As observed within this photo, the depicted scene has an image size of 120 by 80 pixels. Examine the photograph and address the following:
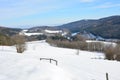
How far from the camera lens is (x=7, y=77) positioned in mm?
8281

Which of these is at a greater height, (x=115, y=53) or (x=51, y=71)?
(x=51, y=71)

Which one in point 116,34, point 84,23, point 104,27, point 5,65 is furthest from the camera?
point 84,23

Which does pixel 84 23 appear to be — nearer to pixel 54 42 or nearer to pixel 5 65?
pixel 54 42

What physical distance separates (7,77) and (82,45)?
76055 millimetres

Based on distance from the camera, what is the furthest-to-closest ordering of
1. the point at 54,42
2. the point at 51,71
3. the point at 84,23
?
1. the point at 84,23
2. the point at 54,42
3. the point at 51,71

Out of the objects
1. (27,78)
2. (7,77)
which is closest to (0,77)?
(7,77)

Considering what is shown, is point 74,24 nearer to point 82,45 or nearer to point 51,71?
point 82,45

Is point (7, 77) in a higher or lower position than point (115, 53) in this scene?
higher

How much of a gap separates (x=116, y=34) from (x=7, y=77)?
355ft

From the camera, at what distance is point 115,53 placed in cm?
3834

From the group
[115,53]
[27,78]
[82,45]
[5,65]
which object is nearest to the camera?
[27,78]

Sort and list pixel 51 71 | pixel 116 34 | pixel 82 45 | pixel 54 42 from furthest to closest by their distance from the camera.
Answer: pixel 116 34 → pixel 54 42 → pixel 82 45 → pixel 51 71

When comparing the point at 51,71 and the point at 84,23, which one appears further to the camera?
the point at 84,23

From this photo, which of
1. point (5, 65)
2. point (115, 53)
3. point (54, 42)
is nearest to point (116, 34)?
point (54, 42)
